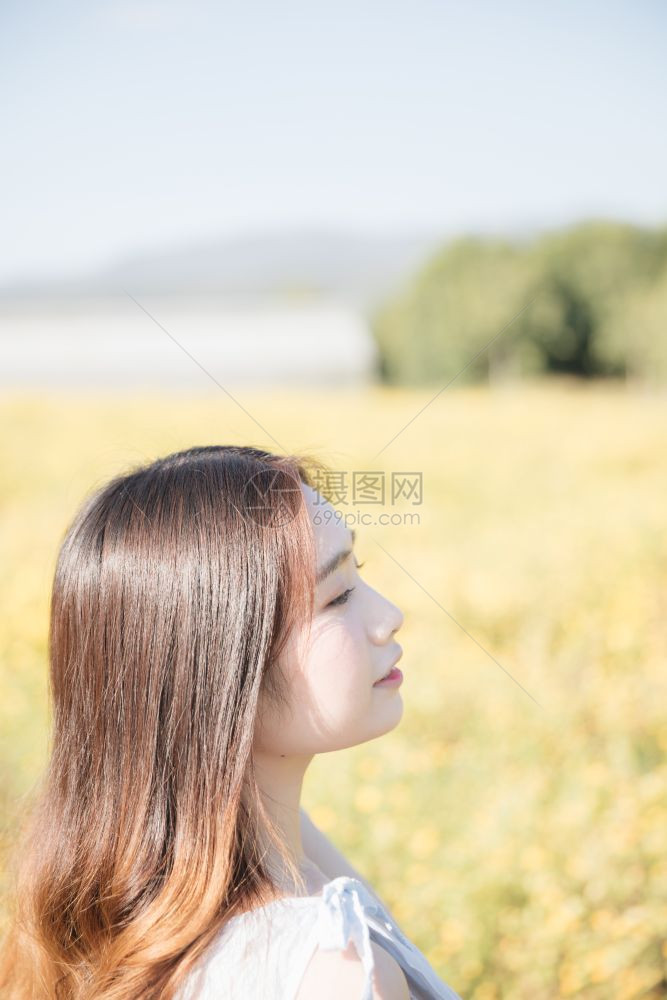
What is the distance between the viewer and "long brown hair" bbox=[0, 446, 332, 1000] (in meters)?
0.91

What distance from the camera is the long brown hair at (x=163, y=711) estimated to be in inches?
35.7

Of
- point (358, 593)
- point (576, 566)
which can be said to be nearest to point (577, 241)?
point (576, 566)

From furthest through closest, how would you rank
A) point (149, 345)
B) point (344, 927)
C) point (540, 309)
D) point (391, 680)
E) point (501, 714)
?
1. point (540, 309)
2. point (149, 345)
3. point (501, 714)
4. point (391, 680)
5. point (344, 927)

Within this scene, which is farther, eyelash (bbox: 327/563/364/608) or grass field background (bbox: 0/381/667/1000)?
grass field background (bbox: 0/381/667/1000)

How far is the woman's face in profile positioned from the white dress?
0.16 meters

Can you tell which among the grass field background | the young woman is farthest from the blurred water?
the young woman

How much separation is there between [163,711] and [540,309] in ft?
52.0

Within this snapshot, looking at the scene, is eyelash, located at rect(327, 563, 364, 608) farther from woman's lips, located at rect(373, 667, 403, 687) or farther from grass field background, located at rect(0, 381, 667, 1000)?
grass field background, located at rect(0, 381, 667, 1000)

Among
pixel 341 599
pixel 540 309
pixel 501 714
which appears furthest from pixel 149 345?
pixel 540 309

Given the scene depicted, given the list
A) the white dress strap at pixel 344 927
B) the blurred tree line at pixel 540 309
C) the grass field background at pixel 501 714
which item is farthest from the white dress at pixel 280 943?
the blurred tree line at pixel 540 309

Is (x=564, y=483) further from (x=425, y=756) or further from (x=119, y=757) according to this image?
(x=119, y=757)

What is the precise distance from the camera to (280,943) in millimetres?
834

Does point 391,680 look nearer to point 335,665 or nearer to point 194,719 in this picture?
point 335,665

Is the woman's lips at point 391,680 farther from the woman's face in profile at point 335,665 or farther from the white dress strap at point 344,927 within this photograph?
the white dress strap at point 344,927
